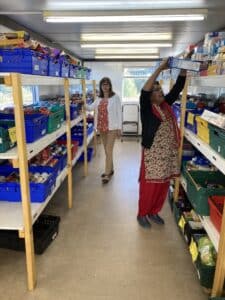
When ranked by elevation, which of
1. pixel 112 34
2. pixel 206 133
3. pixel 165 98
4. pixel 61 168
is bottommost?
pixel 61 168

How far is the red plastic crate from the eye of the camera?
182cm

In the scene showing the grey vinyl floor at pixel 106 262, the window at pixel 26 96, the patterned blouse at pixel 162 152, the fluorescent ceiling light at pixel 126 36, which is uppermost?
the fluorescent ceiling light at pixel 126 36

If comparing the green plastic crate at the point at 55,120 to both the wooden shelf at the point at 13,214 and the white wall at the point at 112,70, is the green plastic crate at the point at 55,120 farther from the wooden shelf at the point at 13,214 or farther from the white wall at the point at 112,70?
the white wall at the point at 112,70

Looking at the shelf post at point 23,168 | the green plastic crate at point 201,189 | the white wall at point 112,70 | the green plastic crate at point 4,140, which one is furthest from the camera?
the white wall at point 112,70

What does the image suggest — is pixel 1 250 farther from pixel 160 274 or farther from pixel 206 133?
pixel 206 133

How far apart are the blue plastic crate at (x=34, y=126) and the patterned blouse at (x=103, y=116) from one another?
1.76m

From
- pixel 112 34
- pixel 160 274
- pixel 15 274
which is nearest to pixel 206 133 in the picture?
pixel 160 274

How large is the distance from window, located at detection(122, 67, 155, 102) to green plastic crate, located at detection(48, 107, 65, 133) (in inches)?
200

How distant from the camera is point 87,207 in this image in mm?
3293

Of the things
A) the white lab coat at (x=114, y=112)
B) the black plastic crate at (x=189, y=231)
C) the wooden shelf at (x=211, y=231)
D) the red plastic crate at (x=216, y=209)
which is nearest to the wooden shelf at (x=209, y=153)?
the red plastic crate at (x=216, y=209)

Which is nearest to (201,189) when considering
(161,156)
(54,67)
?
(161,156)

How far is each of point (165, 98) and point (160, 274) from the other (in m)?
1.67

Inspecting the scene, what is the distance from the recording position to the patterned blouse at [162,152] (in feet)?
8.42

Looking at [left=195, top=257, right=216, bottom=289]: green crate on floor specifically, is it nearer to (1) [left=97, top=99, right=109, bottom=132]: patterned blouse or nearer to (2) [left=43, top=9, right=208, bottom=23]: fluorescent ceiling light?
(2) [left=43, top=9, right=208, bottom=23]: fluorescent ceiling light
